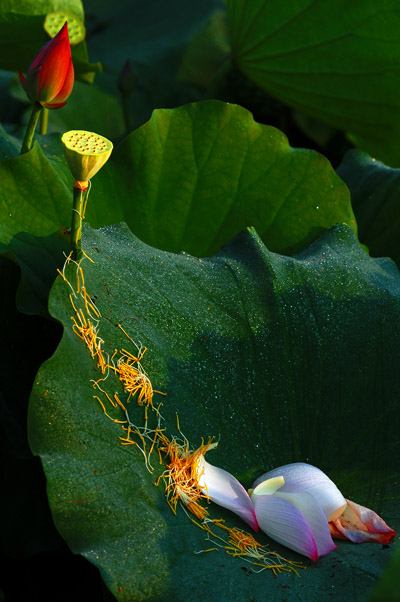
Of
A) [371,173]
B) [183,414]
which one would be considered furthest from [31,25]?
[183,414]

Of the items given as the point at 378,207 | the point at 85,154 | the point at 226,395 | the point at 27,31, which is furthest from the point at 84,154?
the point at 378,207

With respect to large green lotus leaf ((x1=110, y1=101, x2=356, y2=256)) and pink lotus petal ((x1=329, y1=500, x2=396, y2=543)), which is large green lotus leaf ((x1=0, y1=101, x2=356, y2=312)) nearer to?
large green lotus leaf ((x1=110, y1=101, x2=356, y2=256))

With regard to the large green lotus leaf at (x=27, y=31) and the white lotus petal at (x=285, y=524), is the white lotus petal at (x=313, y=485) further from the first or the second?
the large green lotus leaf at (x=27, y=31)

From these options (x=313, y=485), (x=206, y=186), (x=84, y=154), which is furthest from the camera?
(x=206, y=186)

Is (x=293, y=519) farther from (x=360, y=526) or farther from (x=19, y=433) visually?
(x=19, y=433)

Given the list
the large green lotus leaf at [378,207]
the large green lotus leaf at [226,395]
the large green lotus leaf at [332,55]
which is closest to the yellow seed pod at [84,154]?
the large green lotus leaf at [226,395]

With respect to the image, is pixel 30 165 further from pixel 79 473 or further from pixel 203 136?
pixel 79 473
